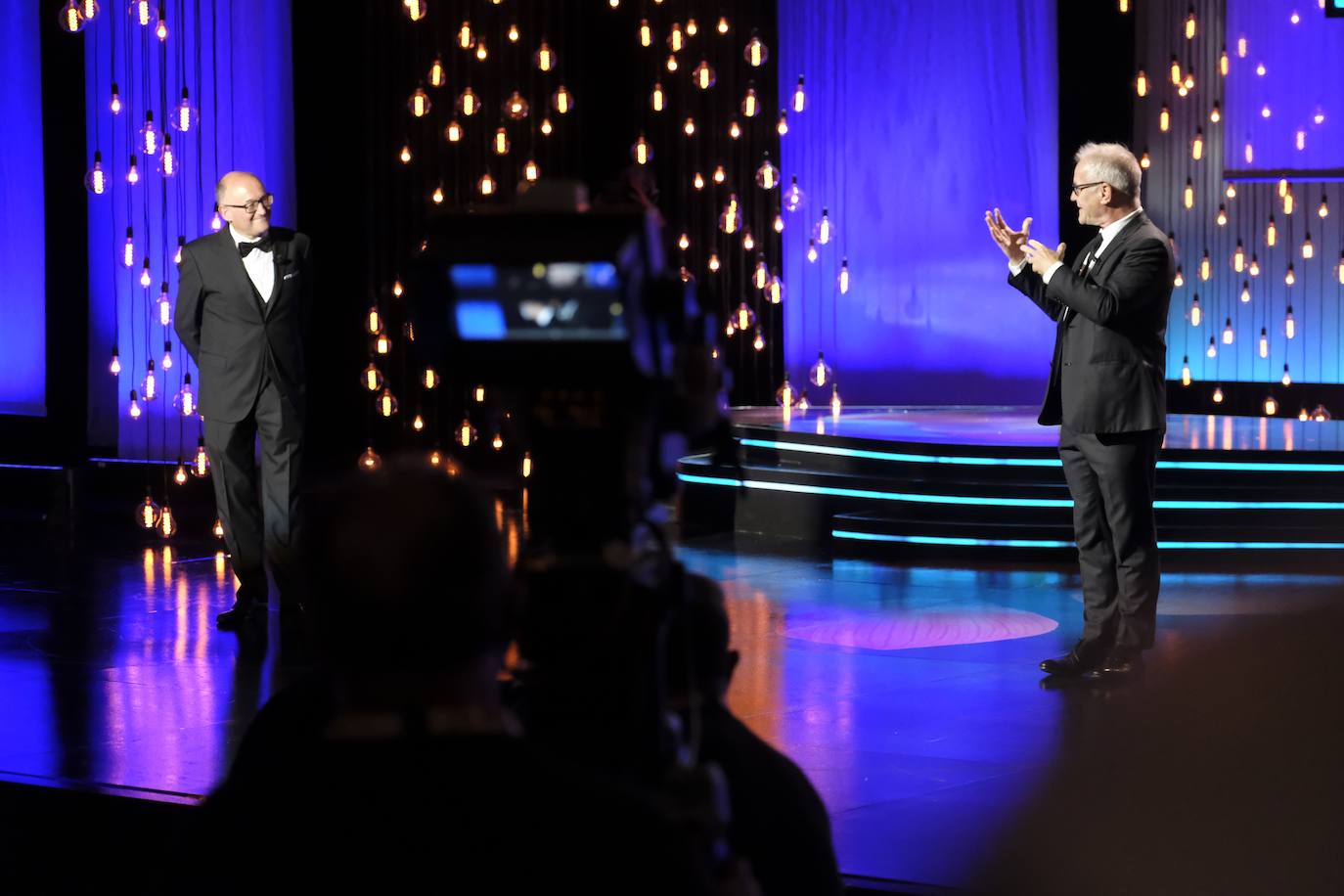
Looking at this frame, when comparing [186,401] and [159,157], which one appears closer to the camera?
[186,401]

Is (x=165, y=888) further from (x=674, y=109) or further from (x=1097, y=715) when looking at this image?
(x=674, y=109)

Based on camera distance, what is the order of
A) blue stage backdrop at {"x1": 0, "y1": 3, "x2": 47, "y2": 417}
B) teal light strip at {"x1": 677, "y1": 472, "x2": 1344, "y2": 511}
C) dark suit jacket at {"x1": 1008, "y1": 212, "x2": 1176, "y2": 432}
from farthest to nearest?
blue stage backdrop at {"x1": 0, "y1": 3, "x2": 47, "y2": 417}, teal light strip at {"x1": 677, "y1": 472, "x2": 1344, "y2": 511}, dark suit jacket at {"x1": 1008, "y1": 212, "x2": 1176, "y2": 432}

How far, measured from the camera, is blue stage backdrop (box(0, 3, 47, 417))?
9531 millimetres

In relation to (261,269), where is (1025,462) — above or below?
below

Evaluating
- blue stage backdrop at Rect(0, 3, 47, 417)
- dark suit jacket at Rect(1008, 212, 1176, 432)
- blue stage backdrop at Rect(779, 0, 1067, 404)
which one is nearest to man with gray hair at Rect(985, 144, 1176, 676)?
dark suit jacket at Rect(1008, 212, 1176, 432)

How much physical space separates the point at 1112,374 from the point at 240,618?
2.98 m

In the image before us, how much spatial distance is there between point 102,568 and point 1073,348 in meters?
4.31

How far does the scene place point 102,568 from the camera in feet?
23.2

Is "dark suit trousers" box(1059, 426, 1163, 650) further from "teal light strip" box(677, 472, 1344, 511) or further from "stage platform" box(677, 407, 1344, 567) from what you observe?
"teal light strip" box(677, 472, 1344, 511)

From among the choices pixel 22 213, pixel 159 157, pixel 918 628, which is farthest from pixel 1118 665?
pixel 22 213

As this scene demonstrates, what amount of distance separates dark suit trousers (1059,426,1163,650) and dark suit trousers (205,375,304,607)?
2.55m

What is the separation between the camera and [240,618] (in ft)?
18.7

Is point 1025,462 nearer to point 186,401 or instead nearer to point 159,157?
point 186,401

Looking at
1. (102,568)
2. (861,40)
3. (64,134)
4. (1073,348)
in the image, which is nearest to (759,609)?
(1073,348)
